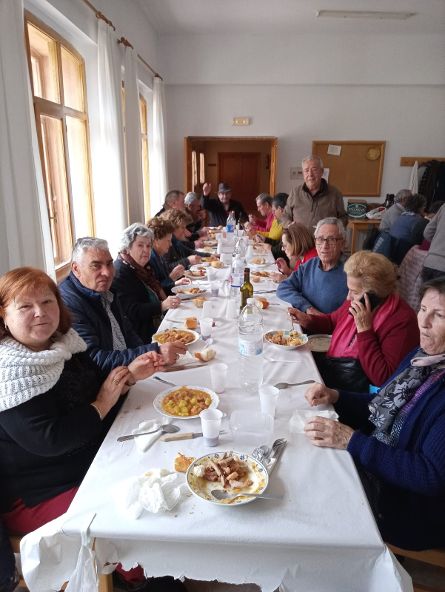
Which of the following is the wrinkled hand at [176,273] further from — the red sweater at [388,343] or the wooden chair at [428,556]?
the wooden chair at [428,556]

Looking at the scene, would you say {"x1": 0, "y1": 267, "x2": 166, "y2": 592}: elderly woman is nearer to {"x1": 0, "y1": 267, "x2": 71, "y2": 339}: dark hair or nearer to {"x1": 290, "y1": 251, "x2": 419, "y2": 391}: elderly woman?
{"x1": 0, "y1": 267, "x2": 71, "y2": 339}: dark hair

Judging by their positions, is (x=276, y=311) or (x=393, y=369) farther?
(x=276, y=311)

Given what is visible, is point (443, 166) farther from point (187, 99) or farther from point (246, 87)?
point (187, 99)

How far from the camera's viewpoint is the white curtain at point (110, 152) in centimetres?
412

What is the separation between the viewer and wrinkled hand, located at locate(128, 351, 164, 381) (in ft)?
5.34

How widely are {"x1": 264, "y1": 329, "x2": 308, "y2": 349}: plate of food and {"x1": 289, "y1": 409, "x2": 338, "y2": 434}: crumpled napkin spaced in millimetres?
561

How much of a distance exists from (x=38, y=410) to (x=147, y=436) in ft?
1.08

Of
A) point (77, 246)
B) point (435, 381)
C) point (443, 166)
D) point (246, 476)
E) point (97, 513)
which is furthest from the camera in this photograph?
point (443, 166)

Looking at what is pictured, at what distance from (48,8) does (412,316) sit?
129 inches

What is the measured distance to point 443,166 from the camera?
700cm

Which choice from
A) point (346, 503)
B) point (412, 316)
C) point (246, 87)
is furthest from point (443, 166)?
point (346, 503)

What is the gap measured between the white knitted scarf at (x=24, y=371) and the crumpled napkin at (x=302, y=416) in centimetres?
76

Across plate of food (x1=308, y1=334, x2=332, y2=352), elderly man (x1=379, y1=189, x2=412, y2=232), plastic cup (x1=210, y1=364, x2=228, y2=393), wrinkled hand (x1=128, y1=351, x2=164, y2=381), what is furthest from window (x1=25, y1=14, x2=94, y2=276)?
elderly man (x1=379, y1=189, x2=412, y2=232)

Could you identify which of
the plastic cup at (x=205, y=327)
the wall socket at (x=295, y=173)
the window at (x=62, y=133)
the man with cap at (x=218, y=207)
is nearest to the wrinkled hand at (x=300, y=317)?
the plastic cup at (x=205, y=327)
